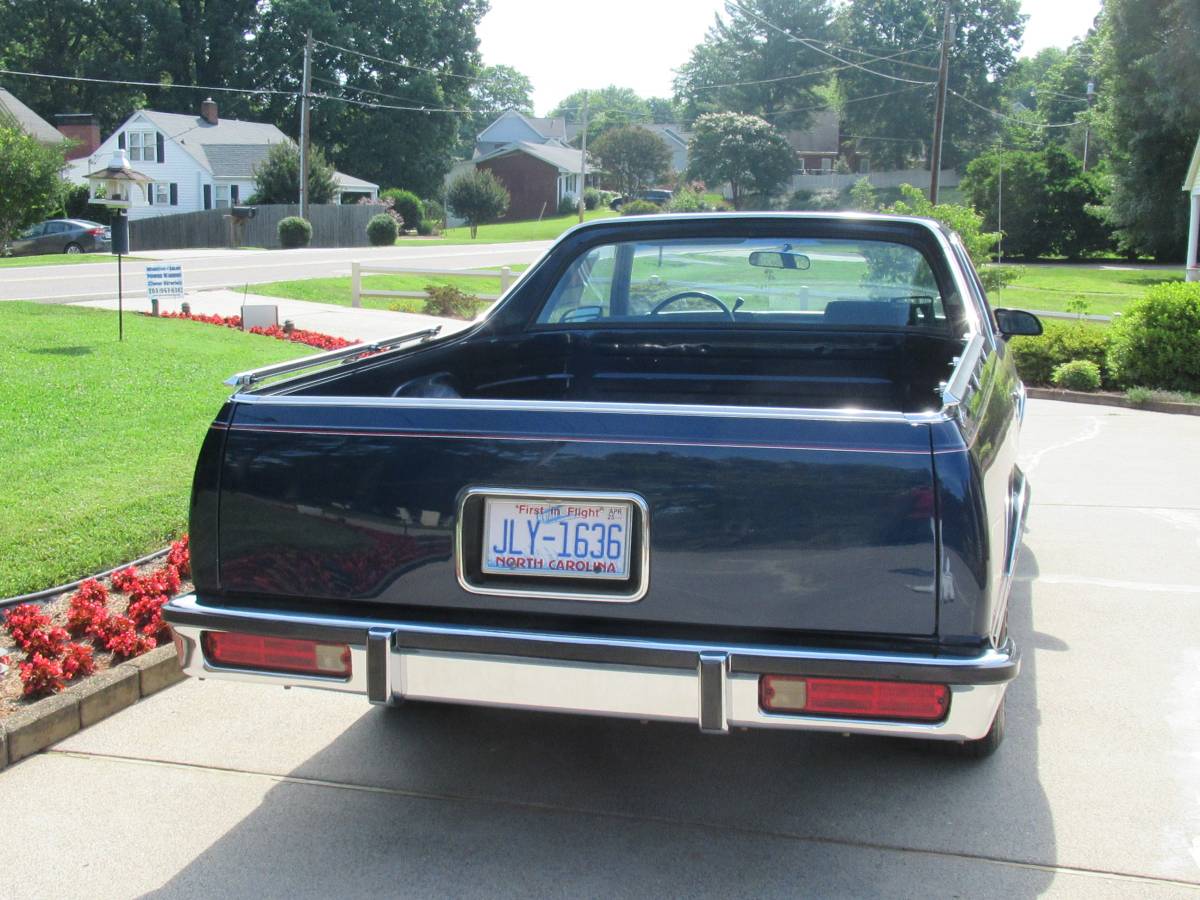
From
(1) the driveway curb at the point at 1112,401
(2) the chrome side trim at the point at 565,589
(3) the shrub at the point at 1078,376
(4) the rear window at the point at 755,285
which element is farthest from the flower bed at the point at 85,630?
(3) the shrub at the point at 1078,376

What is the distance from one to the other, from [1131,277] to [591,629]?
126 ft

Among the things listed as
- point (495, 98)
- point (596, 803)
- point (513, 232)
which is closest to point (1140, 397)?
point (596, 803)

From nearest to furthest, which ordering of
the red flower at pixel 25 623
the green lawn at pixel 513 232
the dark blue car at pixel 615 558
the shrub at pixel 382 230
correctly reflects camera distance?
the dark blue car at pixel 615 558
the red flower at pixel 25 623
the shrub at pixel 382 230
the green lawn at pixel 513 232

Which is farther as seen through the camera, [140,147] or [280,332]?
[140,147]

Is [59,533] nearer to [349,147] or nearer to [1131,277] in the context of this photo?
[1131,277]

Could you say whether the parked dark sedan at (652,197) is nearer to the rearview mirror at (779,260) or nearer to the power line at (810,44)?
the power line at (810,44)

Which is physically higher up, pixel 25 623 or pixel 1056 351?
pixel 1056 351

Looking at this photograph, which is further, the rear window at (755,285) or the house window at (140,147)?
the house window at (140,147)

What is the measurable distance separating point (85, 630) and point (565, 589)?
2.65m

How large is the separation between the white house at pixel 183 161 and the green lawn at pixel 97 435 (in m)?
48.2

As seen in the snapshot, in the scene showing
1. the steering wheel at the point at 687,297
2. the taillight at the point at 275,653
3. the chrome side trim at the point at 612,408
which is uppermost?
the steering wheel at the point at 687,297

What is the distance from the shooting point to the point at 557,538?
3.23m

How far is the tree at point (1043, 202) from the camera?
4488 cm

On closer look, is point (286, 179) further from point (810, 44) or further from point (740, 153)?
point (810, 44)
